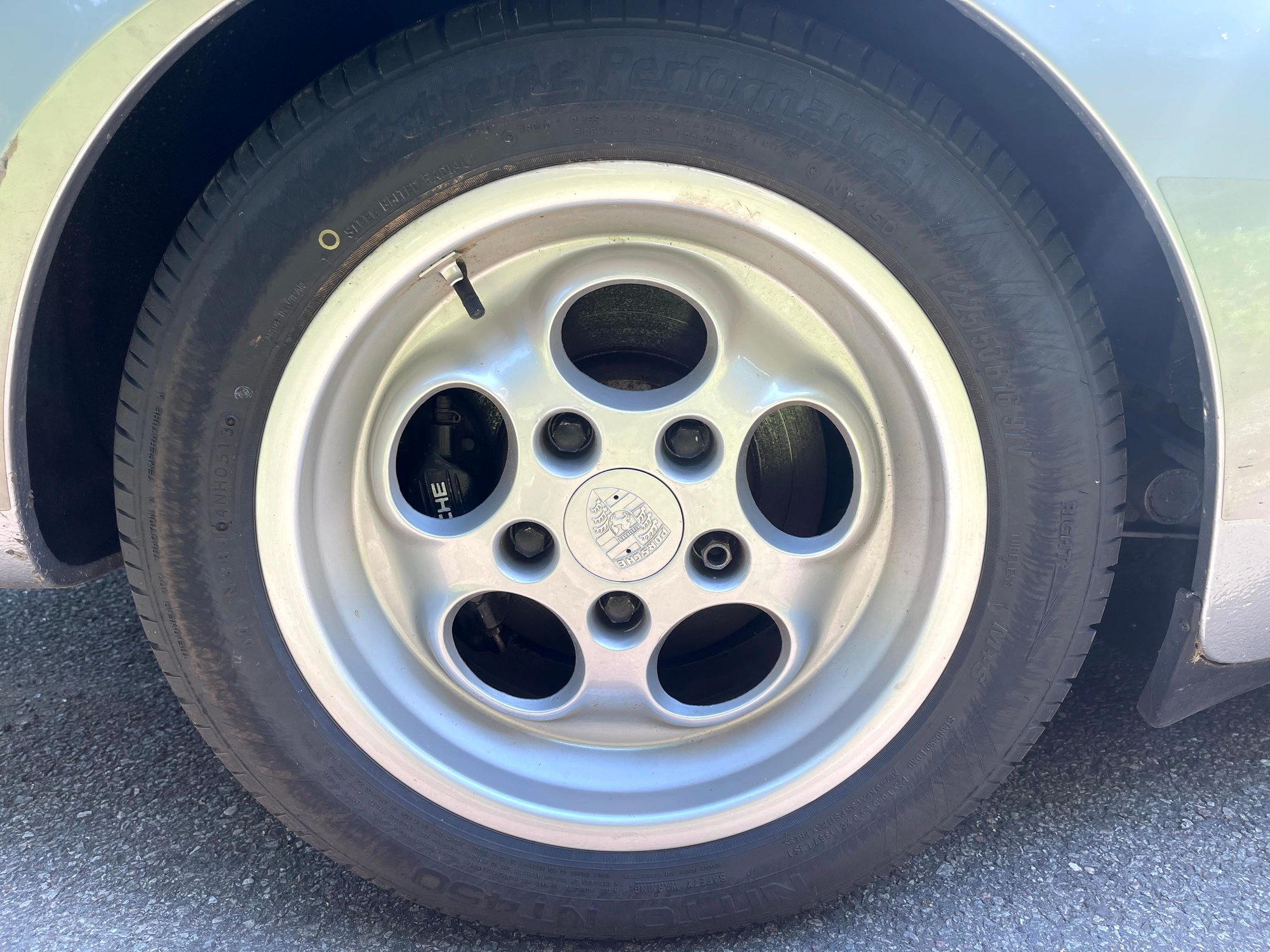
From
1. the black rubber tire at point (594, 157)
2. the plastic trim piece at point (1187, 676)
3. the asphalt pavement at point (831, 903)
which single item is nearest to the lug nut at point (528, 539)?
the black rubber tire at point (594, 157)

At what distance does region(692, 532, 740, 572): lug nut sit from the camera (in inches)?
51.8

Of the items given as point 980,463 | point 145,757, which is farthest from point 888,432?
point 145,757

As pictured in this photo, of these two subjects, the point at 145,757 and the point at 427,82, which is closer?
the point at 427,82

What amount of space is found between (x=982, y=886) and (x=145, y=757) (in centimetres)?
151

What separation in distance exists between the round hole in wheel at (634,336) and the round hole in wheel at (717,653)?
0.43m

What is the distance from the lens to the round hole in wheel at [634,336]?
1.45 metres

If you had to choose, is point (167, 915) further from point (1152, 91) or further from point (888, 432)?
point (1152, 91)

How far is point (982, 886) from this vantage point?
4.52 ft

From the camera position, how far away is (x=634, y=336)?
148 centimetres

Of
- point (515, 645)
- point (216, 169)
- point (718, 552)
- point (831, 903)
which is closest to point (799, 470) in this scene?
point (718, 552)

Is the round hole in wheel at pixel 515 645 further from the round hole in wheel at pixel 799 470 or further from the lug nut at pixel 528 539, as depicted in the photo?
the round hole in wheel at pixel 799 470

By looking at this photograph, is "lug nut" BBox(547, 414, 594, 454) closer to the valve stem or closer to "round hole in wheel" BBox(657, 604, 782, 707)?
the valve stem

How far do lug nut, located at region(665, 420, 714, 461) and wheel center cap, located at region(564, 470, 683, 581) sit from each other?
0.07 meters

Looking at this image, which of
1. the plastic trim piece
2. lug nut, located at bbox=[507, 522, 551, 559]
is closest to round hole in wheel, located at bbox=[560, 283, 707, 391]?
lug nut, located at bbox=[507, 522, 551, 559]
